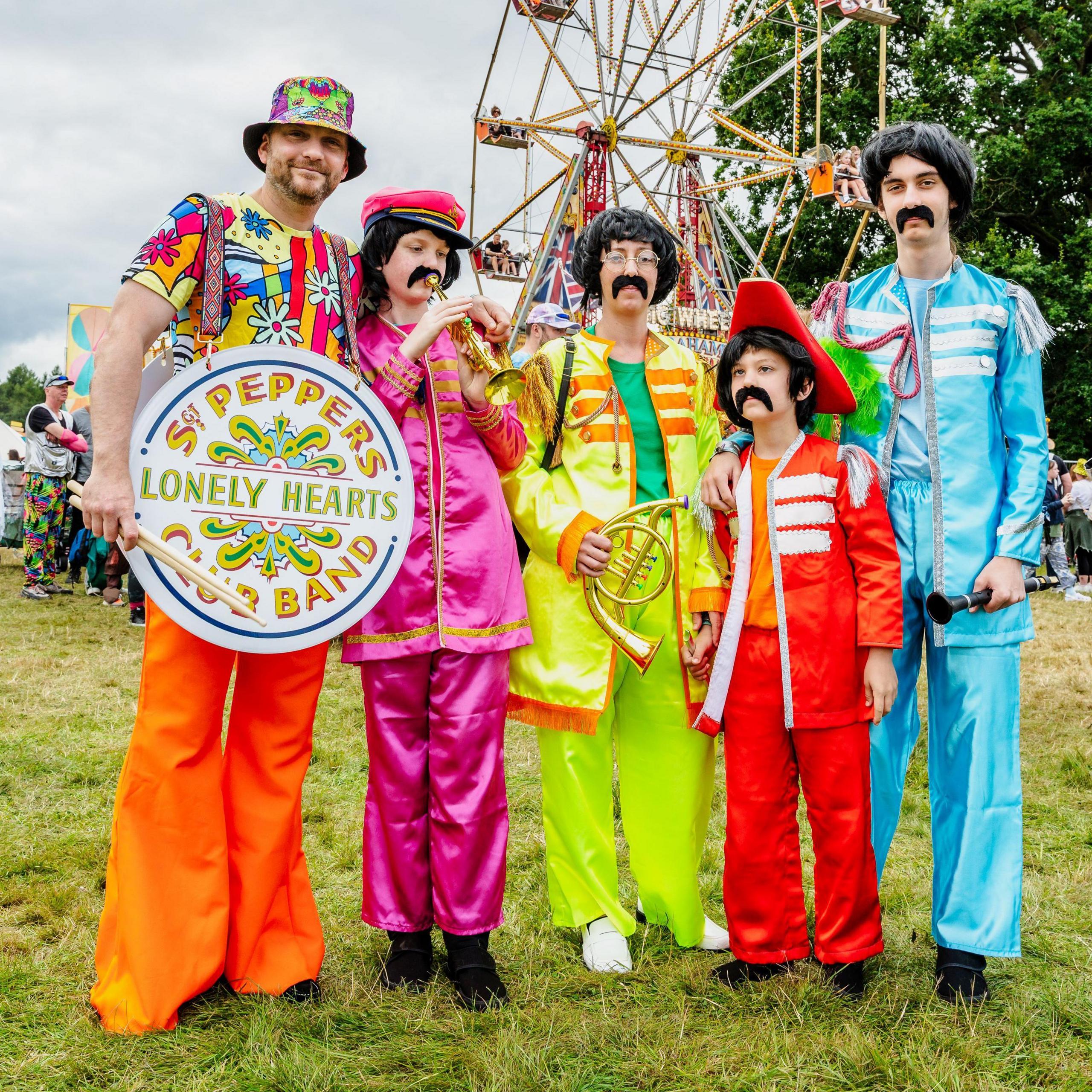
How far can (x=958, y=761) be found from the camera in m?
2.46

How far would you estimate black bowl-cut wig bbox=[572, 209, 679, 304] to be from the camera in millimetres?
2811

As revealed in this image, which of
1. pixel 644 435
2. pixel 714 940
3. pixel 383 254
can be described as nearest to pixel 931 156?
pixel 644 435

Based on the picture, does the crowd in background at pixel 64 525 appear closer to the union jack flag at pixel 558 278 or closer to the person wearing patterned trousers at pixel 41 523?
the person wearing patterned trousers at pixel 41 523

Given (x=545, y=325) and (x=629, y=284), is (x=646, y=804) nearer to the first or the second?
(x=629, y=284)

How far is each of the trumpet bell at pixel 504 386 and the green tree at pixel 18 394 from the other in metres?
87.3

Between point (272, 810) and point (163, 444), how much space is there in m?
0.86

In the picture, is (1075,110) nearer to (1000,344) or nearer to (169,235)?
(1000,344)

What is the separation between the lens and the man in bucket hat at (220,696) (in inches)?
83.8

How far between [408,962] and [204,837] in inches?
23.4

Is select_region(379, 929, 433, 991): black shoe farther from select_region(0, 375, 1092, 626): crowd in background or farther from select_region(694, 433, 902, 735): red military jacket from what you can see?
select_region(0, 375, 1092, 626): crowd in background

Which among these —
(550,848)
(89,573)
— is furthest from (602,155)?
(550,848)

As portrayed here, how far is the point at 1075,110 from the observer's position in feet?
55.9

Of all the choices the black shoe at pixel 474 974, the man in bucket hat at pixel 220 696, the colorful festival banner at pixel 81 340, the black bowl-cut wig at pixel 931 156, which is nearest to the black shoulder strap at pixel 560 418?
the man in bucket hat at pixel 220 696

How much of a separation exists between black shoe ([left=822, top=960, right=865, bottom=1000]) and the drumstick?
62.0 inches
